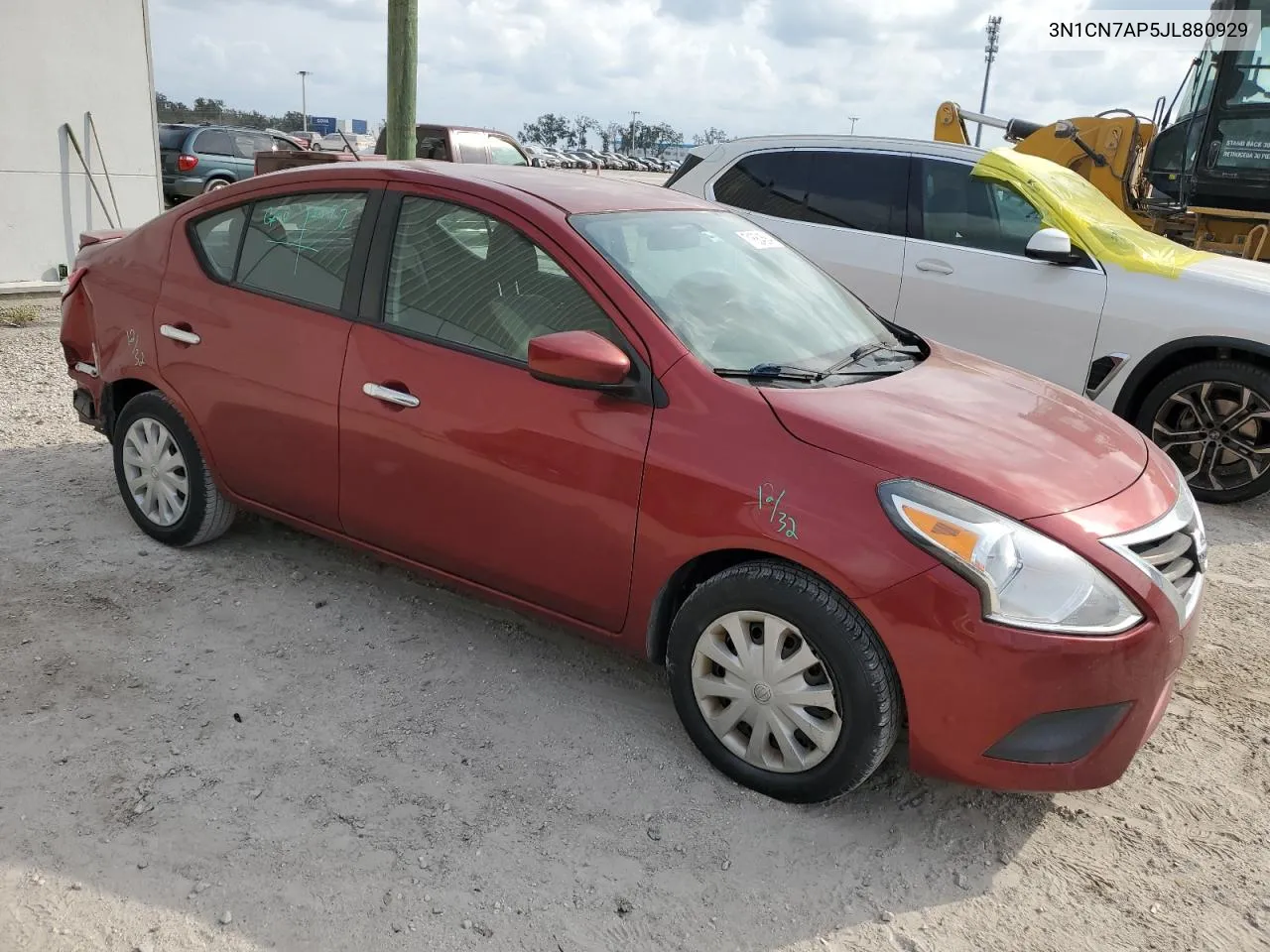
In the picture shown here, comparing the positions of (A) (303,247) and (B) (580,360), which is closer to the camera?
(B) (580,360)

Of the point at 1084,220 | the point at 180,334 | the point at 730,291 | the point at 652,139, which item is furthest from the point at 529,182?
the point at 652,139

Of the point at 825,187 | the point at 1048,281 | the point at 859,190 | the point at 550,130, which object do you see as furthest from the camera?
the point at 550,130

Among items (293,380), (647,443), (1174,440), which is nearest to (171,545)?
(293,380)

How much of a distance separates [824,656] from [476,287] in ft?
5.43

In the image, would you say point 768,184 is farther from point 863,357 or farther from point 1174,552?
point 1174,552

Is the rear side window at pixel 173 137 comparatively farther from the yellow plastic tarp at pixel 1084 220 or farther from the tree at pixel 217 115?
the tree at pixel 217 115

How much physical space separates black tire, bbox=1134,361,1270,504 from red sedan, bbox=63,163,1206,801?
254 centimetres

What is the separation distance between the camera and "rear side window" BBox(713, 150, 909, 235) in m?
6.26

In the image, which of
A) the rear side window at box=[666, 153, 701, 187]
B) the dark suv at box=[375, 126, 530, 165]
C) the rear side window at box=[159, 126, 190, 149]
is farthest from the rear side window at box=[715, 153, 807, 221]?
the rear side window at box=[159, 126, 190, 149]

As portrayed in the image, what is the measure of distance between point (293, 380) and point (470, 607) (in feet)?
3.61

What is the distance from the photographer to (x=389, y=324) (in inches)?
135

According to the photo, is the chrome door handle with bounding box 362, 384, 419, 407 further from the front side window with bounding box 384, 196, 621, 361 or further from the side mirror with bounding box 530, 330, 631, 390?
the side mirror with bounding box 530, 330, 631, 390

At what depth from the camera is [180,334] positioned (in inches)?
156

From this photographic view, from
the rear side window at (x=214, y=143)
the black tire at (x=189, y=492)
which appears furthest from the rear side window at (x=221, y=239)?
the rear side window at (x=214, y=143)
